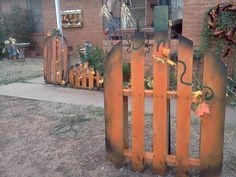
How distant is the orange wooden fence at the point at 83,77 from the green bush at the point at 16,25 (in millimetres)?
7494

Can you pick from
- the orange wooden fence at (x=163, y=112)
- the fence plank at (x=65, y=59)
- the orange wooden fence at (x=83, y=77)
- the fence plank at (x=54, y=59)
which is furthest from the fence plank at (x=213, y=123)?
the fence plank at (x=54, y=59)

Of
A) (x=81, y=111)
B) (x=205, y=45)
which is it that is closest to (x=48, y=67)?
(x=81, y=111)

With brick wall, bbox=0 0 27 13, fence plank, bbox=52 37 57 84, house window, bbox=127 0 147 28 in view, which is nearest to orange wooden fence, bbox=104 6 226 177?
fence plank, bbox=52 37 57 84

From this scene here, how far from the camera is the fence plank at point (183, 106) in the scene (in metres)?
2.31

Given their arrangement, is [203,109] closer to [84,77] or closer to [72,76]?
[84,77]

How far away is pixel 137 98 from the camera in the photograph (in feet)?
8.39

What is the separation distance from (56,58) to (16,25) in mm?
7332

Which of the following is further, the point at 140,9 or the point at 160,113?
the point at 140,9

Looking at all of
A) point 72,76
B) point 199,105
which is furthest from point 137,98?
point 72,76

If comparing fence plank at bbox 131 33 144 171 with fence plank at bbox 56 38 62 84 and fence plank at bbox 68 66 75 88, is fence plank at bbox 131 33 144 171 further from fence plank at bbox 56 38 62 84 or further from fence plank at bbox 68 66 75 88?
fence plank at bbox 56 38 62 84

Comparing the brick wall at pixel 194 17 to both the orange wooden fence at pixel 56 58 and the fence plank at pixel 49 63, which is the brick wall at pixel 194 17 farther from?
the fence plank at pixel 49 63

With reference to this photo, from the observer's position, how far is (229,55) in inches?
203

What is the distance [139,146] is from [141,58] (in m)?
0.80

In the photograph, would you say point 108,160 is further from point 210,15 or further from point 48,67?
point 48,67
